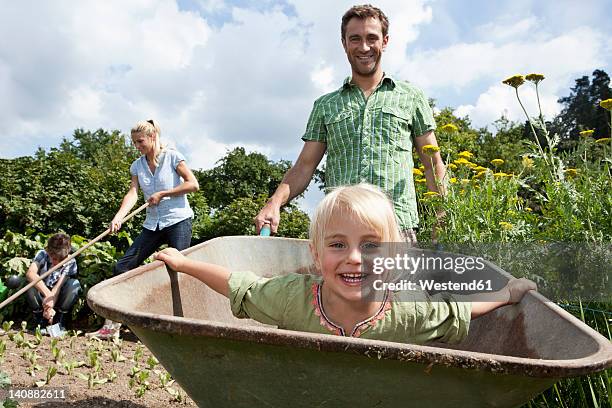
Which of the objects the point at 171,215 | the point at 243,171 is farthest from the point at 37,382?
the point at 243,171

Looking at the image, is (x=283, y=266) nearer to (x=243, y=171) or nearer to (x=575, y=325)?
(x=575, y=325)

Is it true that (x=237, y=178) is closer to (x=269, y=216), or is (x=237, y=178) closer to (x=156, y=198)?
(x=156, y=198)

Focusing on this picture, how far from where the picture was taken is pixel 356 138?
260cm

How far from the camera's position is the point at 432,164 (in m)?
2.83

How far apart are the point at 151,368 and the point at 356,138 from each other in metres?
2.35

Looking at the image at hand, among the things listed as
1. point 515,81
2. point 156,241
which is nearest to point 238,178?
point 156,241

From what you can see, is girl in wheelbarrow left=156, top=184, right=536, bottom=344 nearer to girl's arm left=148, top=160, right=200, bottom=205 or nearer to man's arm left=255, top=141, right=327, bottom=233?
man's arm left=255, top=141, right=327, bottom=233

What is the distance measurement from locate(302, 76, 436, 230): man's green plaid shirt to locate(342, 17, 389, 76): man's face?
10cm

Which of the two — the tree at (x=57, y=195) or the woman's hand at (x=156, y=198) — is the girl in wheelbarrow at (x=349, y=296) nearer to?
the woman's hand at (x=156, y=198)

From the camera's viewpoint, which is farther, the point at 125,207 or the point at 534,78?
the point at 125,207

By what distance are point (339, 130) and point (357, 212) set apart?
1.15m

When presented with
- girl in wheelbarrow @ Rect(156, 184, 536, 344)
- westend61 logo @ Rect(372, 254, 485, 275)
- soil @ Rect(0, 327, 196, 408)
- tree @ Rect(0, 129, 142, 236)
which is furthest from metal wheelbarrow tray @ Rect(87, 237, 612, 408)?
tree @ Rect(0, 129, 142, 236)

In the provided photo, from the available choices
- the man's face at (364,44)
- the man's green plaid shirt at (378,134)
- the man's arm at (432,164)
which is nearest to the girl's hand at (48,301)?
the man's green plaid shirt at (378,134)

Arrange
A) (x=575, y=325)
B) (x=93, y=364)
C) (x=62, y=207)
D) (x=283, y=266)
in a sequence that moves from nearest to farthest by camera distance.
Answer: (x=575, y=325) < (x=283, y=266) < (x=93, y=364) < (x=62, y=207)
